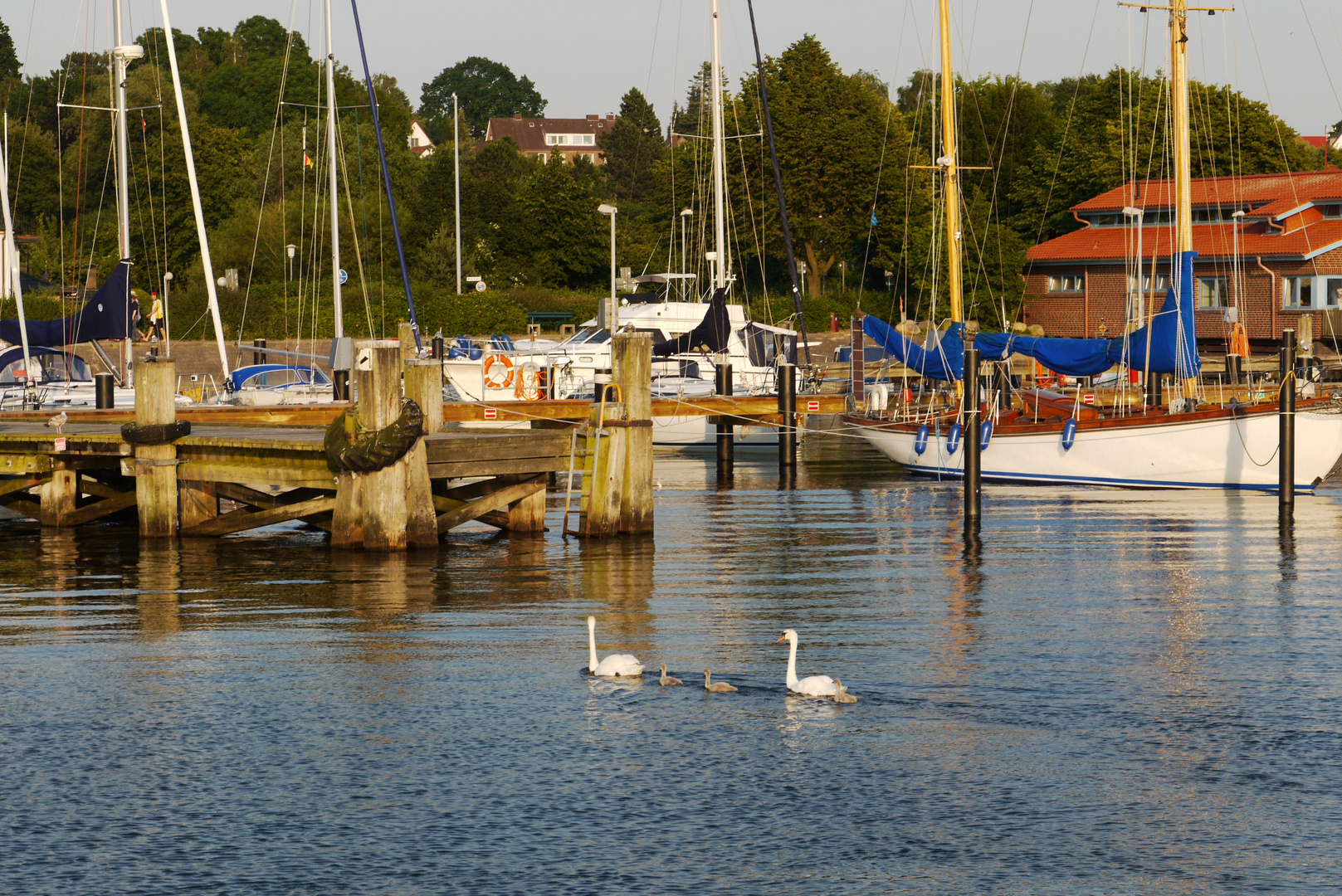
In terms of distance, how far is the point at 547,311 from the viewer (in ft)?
214

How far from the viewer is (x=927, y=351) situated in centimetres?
3234

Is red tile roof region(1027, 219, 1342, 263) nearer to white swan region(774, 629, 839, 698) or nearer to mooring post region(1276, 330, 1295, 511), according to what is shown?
mooring post region(1276, 330, 1295, 511)

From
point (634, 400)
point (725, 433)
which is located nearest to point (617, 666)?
point (634, 400)

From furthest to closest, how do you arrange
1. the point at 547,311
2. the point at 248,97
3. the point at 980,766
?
the point at 248,97, the point at 547,311, the point at 980,766

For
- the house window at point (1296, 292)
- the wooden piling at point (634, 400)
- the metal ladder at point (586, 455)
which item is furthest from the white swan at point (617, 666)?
the house window at point (1296, 292)

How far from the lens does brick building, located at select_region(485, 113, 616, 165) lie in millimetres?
182500

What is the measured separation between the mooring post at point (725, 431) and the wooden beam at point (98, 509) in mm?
13578

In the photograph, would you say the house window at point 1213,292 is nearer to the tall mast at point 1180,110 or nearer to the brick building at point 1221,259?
the brick building at point 1221,259

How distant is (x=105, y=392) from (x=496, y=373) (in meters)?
8.10

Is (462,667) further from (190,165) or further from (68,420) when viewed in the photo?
(190,165)

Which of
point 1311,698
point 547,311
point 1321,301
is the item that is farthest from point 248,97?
point 1311,698

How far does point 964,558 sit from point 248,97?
335ft

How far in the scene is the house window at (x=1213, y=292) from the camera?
58.3m

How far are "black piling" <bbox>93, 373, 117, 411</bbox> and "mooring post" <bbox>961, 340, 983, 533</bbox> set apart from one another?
1581 cm
